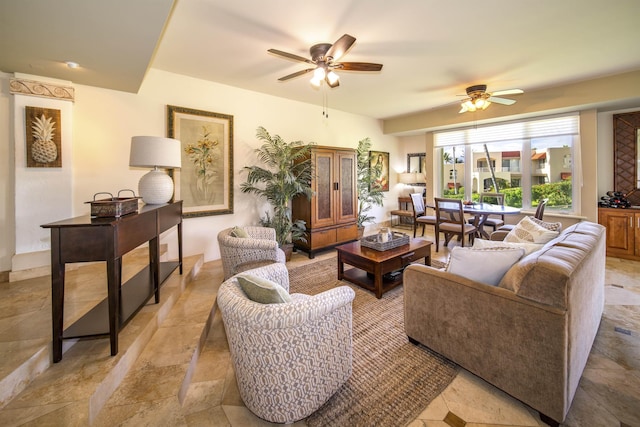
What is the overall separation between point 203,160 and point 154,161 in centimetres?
153

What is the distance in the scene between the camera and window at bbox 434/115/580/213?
15.4ft

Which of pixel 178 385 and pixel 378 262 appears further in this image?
pixel 378 262

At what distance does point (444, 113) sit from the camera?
5465mm

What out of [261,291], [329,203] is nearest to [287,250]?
[329,203]

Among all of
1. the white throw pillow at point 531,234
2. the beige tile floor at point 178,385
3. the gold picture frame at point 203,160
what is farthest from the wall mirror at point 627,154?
the gold picture frame at point 203,160

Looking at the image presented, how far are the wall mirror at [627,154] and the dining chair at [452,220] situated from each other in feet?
7.86

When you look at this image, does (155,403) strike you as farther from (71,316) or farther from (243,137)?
(243,137)

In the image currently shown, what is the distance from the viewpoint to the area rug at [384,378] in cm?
147

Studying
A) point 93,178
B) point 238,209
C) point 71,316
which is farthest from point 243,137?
point 71,316

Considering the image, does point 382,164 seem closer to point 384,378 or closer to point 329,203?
point 329,203

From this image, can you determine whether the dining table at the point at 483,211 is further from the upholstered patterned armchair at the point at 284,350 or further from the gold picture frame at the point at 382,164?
the upholstered patterned armchair at the point at 284,350

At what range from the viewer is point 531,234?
231 centimetres

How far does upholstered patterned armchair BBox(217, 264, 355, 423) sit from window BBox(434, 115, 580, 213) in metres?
5.43

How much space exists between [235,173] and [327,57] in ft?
7.48
